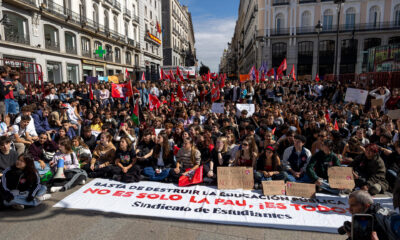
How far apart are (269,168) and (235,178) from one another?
2.78ft

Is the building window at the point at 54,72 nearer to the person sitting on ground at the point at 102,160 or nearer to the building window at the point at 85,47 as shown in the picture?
the building window at the point at 85,47

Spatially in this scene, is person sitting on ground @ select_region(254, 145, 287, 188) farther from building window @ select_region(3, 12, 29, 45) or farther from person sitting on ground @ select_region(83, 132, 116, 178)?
building window @ select_region(3, 12, 29, 45)

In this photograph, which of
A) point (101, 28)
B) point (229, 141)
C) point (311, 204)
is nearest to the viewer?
point (311, 204)

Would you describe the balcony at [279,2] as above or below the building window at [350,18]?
above

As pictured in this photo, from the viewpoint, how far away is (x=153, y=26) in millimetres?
45094

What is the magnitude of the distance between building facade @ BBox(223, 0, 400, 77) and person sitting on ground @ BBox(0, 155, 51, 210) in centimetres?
3518

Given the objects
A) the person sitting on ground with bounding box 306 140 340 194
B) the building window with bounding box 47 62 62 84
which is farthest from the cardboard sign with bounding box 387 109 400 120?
the building window with bounding box 47 62 62 84

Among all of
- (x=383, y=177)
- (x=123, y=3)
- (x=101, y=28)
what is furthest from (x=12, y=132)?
(x=123, y=3)

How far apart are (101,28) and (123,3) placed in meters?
7.86

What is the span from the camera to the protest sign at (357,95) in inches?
395

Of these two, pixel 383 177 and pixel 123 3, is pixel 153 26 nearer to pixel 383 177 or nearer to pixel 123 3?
pixel 123 3

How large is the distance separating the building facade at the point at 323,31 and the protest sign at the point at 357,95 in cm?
2701

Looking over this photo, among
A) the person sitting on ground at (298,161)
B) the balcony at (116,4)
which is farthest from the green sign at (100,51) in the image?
the person sitting on ground at (298,161)

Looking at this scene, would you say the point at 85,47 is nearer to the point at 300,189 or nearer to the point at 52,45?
the point at 52,45
